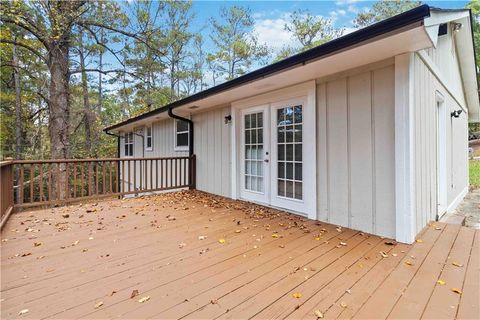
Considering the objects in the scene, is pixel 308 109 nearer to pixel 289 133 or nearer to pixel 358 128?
pixel 289 133

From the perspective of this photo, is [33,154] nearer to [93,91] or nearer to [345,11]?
[93,91]

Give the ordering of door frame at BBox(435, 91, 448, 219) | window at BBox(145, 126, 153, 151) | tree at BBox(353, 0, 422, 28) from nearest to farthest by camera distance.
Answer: door frame at BBox(435, 91, 448, 219) < window at BBox(145, 126, 153, 151) < tree at BBox(353, 0, 422, 28)

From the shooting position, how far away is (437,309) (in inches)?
68.2

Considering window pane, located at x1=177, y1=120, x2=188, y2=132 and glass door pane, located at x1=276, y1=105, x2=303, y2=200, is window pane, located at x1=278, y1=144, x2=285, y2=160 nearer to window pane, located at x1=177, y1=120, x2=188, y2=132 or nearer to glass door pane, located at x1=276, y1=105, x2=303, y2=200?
glass door pane, located at x1=276, y1=105, x2=303, y2=200

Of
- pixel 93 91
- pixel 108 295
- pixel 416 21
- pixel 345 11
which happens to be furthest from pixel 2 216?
pixel 345 11

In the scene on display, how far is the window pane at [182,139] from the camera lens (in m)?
7.29

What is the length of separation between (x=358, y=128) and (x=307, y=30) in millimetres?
14629

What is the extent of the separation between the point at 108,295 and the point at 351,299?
182cm

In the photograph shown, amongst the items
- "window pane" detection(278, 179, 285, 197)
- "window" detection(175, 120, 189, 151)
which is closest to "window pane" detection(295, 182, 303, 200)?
"window pane" detection(278, 179, 285, 197)

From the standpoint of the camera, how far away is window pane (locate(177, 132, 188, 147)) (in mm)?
7288

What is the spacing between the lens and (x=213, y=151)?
242 inches

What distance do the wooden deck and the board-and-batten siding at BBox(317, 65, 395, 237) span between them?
0.28m

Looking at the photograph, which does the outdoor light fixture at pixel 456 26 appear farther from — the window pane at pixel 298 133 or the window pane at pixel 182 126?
the window pane at pixel 182 126

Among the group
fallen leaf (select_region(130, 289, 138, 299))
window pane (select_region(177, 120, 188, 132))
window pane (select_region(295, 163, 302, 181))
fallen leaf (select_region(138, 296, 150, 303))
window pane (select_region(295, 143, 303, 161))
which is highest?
window pane (select_region(177, 120, 188, 132))
